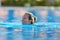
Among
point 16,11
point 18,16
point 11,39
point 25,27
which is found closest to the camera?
point 11,39

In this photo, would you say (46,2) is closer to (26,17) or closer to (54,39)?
(26,17)

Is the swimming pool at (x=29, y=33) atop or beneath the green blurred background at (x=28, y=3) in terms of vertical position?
beneath

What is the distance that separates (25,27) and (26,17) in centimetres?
28

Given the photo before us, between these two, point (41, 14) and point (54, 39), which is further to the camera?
point (41, 14)

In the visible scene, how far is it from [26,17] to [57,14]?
347 cm

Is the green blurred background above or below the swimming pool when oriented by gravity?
above

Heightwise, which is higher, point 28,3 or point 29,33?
point 28,3

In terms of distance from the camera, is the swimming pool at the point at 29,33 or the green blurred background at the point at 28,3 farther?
the green blurred background at the point at 28,3

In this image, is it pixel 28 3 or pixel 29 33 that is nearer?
pixel 29 33

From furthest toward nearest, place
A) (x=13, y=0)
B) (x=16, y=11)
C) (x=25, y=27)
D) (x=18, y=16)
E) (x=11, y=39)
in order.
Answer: (x=13, y=0) < (x=16, y=11) < (x=18, y=16) < (x=25, y=27) < (x=11, y=39)

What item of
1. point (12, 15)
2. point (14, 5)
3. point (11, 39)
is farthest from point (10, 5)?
point (11, 39)

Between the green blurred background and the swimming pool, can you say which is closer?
the swimming pool

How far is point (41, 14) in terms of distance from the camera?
8898 millimetres

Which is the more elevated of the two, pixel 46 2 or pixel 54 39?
pixel 46 2
